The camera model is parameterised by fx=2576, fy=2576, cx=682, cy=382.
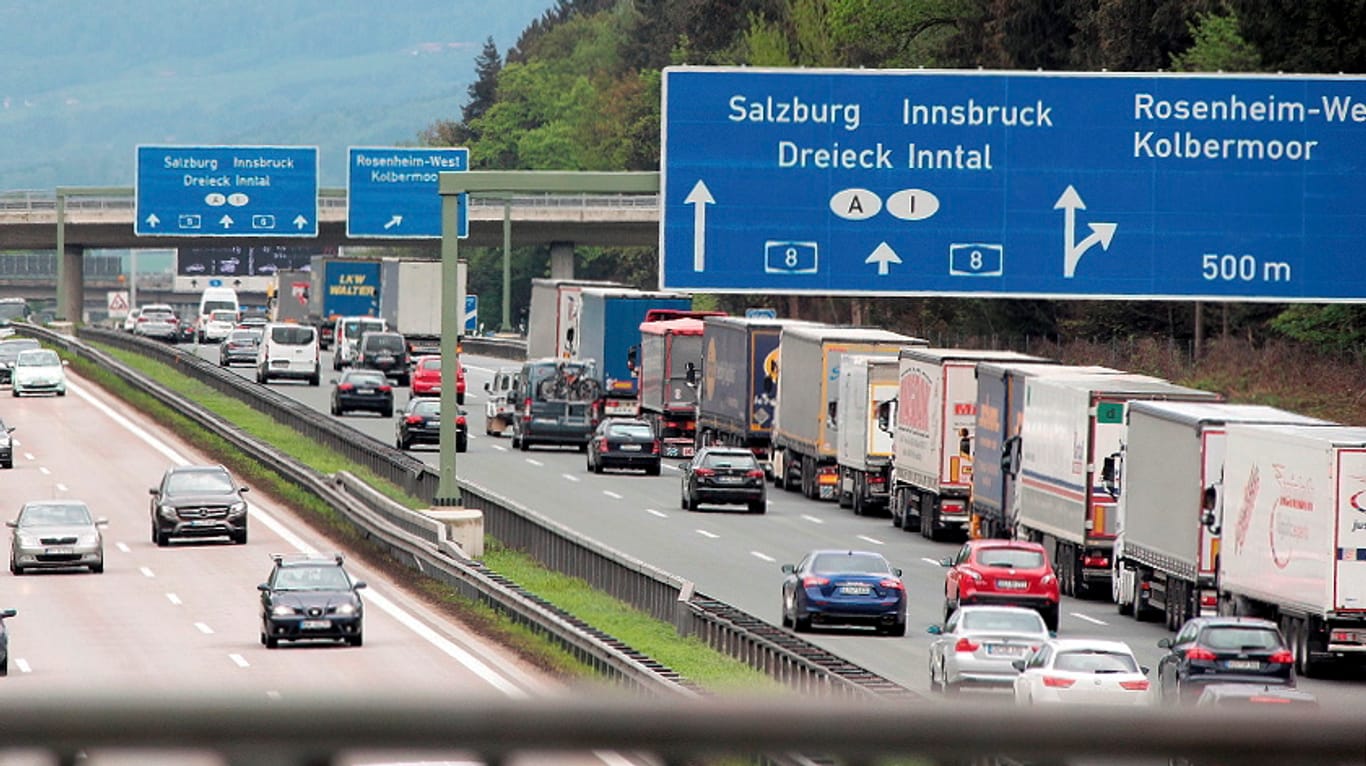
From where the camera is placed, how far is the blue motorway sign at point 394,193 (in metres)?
88.4

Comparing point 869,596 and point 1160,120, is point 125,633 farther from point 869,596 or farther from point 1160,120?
point 1160,120

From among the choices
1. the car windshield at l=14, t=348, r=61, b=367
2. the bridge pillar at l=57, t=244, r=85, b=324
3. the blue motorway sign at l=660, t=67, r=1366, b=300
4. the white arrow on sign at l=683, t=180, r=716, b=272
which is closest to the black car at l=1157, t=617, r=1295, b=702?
the blue motorway sign at l=660, t=67, r=1366, b=300

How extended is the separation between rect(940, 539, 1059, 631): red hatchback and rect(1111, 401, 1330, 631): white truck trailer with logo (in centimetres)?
196

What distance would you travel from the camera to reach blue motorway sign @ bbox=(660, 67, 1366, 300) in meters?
33.1

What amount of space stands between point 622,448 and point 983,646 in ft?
118

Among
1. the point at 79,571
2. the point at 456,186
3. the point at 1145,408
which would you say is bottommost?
the point at 79,571

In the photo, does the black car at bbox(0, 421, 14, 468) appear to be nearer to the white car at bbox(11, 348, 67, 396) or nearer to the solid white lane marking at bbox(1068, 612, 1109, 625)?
the white car at bbox(11, 348, 67, 396)

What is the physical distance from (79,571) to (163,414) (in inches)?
1203

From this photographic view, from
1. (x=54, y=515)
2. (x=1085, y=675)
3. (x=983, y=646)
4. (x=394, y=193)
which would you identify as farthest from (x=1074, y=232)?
(x=394, y=193)

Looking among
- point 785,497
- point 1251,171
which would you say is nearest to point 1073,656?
point 1251,171

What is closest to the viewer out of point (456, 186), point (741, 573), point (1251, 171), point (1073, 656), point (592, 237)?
point (1073, 656)

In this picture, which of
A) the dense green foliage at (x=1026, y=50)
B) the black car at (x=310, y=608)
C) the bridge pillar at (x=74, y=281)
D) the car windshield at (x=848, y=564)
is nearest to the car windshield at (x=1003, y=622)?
the car windshield at (x=848, y=564)

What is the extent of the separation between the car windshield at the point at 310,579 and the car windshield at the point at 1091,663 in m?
13.1

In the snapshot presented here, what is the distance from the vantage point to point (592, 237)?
12544 centimetres
